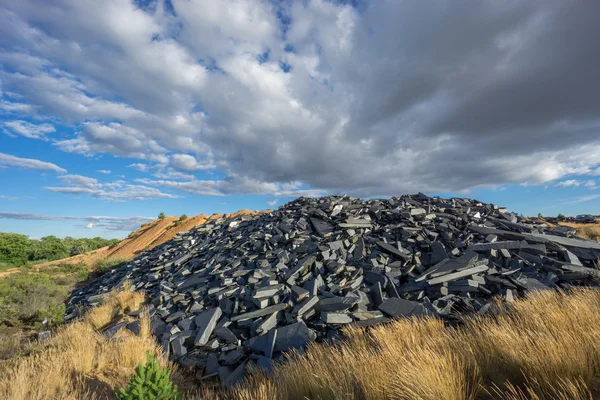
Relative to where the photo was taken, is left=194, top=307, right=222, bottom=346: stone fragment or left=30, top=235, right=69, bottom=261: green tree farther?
left=30, top=235, right=69, bottom=261: green tree

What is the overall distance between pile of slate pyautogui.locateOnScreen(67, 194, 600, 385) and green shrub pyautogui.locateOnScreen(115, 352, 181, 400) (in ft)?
6.83

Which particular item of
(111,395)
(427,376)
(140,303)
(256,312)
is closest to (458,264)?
(256,312)

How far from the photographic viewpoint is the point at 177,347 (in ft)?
23.9

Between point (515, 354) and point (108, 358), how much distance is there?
24.0 feet

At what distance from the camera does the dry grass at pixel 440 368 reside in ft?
9.71

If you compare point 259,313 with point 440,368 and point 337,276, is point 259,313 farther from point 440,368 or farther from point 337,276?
point 440,368

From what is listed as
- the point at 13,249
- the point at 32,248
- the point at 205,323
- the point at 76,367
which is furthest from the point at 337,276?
the point at 32,248

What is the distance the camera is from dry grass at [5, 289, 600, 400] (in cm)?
296

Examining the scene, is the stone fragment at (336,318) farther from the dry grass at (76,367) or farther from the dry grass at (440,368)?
the dry grass at (76,367)

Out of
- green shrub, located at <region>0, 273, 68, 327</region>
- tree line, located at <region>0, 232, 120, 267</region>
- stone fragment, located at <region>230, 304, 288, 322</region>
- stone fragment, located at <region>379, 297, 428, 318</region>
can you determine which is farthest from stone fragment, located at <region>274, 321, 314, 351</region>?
tree line, located at <region>0, 232, 120, 267</region>

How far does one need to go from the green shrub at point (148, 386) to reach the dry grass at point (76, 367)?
95cm

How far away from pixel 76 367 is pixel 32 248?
149 feet

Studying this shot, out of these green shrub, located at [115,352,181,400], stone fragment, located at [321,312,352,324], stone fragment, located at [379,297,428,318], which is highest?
stone fragment, located at [379,297,428,318]

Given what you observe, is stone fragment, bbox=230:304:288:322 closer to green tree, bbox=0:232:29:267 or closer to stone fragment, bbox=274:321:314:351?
stone fragment, bbox=274:321:314:351
